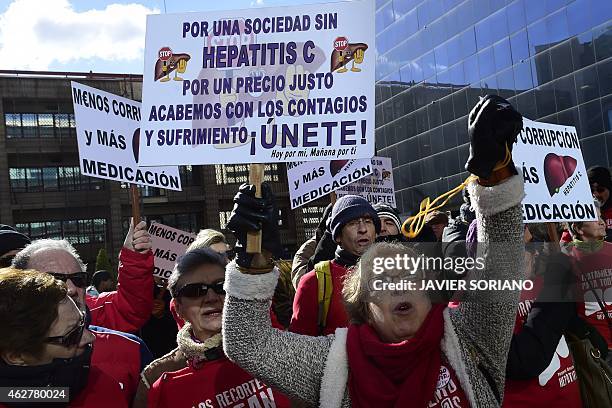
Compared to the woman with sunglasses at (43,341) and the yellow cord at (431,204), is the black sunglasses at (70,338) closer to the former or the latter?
the woman with sunglasses at (43,341)

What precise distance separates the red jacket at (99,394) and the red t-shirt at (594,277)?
2424 mm

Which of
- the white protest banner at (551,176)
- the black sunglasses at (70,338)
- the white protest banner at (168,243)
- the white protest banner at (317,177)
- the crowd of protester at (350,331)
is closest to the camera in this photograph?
the crowd of protester at (350,331)

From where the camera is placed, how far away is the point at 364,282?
7.93ft

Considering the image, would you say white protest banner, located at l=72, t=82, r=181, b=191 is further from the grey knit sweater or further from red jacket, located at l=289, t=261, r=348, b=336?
the grey knit sweater

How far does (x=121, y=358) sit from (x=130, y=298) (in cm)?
80

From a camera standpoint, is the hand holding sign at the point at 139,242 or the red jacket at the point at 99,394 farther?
the hand holding sign at the point at 139,242

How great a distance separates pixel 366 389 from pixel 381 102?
120 feet

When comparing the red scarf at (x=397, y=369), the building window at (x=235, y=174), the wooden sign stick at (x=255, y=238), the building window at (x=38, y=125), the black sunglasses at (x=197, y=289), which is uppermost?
the building window at (x=38, y=125)

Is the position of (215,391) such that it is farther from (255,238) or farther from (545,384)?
(545,384)

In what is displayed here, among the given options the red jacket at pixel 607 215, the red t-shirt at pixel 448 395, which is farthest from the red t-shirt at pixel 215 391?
the red jacket at pixel 607 215

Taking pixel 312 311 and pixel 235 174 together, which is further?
pixel 235 174

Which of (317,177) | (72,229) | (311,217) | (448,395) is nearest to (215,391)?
(448,395)

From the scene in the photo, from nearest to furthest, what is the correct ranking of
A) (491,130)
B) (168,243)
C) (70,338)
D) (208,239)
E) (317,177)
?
(491,130)
(70,338)
(208,239)
(168,243)
(317,177)

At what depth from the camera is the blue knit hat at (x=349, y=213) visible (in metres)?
3.89
